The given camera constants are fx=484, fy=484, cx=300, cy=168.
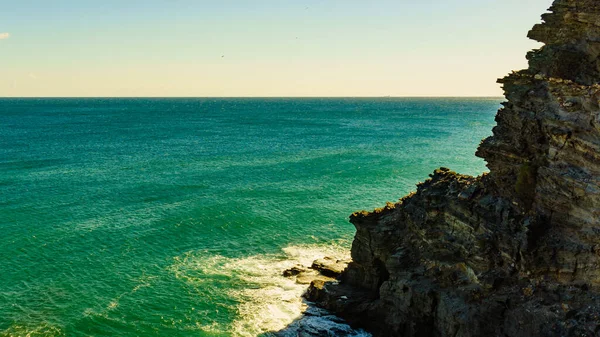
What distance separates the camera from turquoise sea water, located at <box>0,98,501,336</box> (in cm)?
4034

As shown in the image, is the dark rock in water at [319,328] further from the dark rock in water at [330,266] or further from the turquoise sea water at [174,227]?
the dark rock in water at [330,266]

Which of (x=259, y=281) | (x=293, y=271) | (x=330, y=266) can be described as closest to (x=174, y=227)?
(x=259, y=281)

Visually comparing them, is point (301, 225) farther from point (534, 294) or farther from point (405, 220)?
point (534, 294)

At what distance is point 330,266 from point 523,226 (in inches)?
843

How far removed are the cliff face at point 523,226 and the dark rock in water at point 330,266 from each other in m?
7.26

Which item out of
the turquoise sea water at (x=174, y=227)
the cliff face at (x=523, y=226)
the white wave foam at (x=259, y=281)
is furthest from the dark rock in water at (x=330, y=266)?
the cliff face at (x=523, y=226)

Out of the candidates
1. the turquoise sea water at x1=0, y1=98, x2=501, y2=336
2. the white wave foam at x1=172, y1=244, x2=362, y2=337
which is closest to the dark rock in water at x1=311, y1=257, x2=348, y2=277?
the white wave foam at x1=172, y1=244, x2=362, y2=337

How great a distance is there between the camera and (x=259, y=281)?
46.5 m

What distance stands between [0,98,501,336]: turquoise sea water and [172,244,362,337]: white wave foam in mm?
170

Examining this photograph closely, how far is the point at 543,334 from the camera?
27.3 m

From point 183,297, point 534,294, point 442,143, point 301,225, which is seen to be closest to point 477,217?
point 534,294

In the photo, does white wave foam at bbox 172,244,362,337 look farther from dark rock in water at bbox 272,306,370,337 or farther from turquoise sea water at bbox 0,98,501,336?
dark rock in water at bbox 272,306,370,337

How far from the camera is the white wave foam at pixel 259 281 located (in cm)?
3909

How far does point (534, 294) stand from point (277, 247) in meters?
30.9
